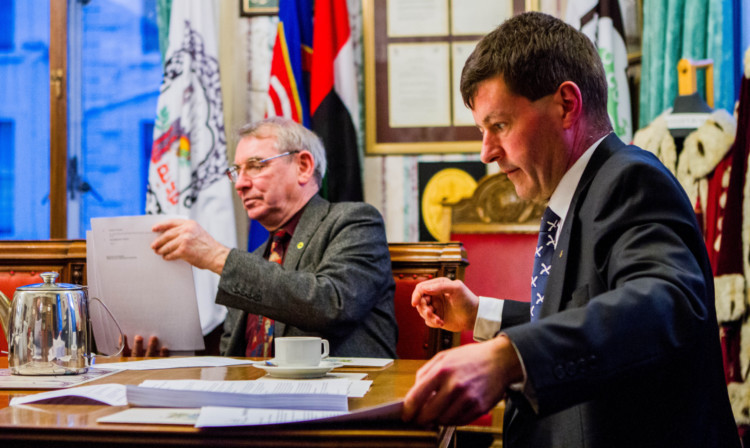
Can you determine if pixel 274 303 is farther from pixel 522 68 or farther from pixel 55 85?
pixel 55 85

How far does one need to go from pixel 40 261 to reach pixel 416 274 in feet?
3.95

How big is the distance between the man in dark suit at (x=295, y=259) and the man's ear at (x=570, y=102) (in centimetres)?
90

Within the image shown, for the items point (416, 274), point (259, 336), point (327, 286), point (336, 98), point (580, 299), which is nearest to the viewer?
point (580, 299)

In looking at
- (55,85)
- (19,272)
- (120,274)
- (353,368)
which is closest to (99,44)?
(55,85)

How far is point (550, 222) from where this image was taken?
120 cm

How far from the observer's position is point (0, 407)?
97 cm

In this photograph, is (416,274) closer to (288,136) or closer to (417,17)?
(288,136)

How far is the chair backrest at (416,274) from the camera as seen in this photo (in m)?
2.12

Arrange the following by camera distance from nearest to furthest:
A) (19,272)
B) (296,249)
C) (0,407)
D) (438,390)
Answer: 1. (438,390)
2. (0,407)
3. (296,249)
4. (19,272)

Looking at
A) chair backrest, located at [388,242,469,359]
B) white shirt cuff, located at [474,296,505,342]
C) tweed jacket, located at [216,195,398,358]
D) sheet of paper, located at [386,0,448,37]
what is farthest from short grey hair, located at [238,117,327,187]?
white shirt cuff, located at [474,296,505,342]

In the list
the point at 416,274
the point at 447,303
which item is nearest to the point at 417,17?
the point at 416,274

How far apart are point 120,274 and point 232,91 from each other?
1.44 metres

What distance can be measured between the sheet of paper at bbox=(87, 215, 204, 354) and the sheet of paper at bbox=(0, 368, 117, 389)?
22.6 inches

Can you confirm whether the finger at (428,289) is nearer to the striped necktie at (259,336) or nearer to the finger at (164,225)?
A: the striped necktie at (259,336)
